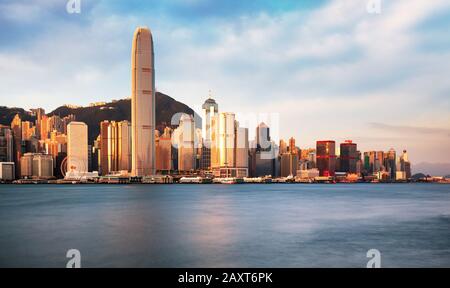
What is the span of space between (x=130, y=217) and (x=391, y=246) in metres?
39.6

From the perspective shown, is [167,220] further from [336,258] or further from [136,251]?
[336,258]

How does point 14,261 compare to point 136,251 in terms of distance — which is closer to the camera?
point 14,261

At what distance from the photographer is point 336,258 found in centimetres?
3200

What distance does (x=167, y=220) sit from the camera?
57844mm

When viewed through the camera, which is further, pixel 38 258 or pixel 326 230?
pixel 326 230

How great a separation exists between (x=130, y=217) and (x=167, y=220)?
766cm
